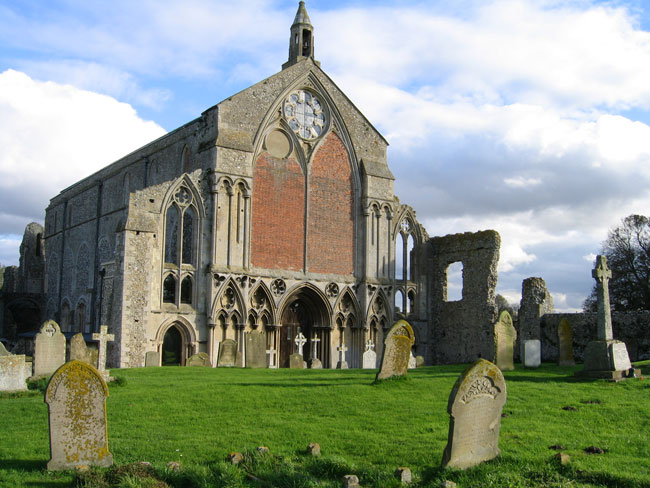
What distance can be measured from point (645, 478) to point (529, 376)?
379 inches

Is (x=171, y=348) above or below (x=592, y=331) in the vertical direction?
below

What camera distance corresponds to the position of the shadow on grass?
10156 mm

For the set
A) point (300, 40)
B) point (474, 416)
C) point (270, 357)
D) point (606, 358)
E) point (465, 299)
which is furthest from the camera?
point (300, 40)

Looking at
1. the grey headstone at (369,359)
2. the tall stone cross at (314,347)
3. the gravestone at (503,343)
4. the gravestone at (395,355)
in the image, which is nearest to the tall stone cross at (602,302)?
the gravestone at (503,343)

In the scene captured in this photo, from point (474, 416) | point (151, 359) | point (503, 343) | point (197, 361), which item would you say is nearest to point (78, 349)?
point (151, 359)

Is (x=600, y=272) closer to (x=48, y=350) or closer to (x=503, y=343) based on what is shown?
(x=503, y=343)

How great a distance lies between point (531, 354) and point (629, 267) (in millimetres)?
29293

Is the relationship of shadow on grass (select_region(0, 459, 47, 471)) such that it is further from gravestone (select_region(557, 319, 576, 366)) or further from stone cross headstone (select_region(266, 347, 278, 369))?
stone cross headstone (select_region(266, 347, 278, 369))

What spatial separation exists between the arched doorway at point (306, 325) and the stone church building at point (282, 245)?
0.06m

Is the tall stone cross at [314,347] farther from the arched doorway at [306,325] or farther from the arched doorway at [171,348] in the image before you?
the arched doorway at [171,348]

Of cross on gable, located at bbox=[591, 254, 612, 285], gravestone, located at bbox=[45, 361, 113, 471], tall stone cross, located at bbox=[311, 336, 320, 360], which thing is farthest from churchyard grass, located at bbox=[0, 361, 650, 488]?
tall stone cross, located at bbox=[311, 336, 320, 360]

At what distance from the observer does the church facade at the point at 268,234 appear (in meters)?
27.2

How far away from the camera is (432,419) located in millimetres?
12828

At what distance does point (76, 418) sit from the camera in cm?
1021
